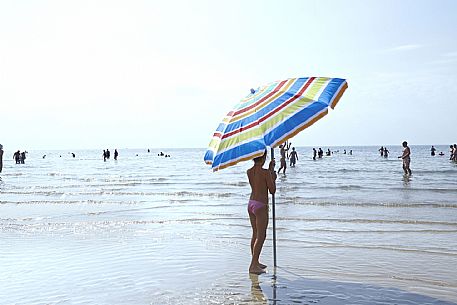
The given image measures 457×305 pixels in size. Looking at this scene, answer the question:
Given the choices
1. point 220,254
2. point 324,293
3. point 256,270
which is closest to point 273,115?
point 324,293

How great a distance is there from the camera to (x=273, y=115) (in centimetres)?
538

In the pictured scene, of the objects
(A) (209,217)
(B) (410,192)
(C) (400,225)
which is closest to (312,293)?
(C) (400,225)

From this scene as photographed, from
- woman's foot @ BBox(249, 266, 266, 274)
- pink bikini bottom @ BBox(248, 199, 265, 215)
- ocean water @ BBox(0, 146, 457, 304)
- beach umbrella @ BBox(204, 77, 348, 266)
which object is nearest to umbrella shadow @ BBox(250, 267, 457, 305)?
ocean water @ BBox(0, 146, 457, 304)

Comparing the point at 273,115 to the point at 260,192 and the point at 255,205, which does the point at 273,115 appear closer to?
the point at 260,192

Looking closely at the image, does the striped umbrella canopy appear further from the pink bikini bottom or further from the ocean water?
the ocean water

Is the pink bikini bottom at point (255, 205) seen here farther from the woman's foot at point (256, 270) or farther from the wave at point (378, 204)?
the wave at point (378, 204)

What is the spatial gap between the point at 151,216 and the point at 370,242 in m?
6.06

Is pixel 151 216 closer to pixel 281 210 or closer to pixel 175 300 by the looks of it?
pixel 281 210

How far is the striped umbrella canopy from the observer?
5199mm

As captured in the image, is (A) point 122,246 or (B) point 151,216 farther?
(B) point 151,216

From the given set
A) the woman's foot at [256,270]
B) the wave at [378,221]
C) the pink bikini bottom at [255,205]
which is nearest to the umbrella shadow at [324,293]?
the woman's foot at [256,270]

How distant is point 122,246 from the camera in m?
8.64

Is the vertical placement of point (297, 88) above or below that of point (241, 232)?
above

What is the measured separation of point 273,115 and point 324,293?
218cm
